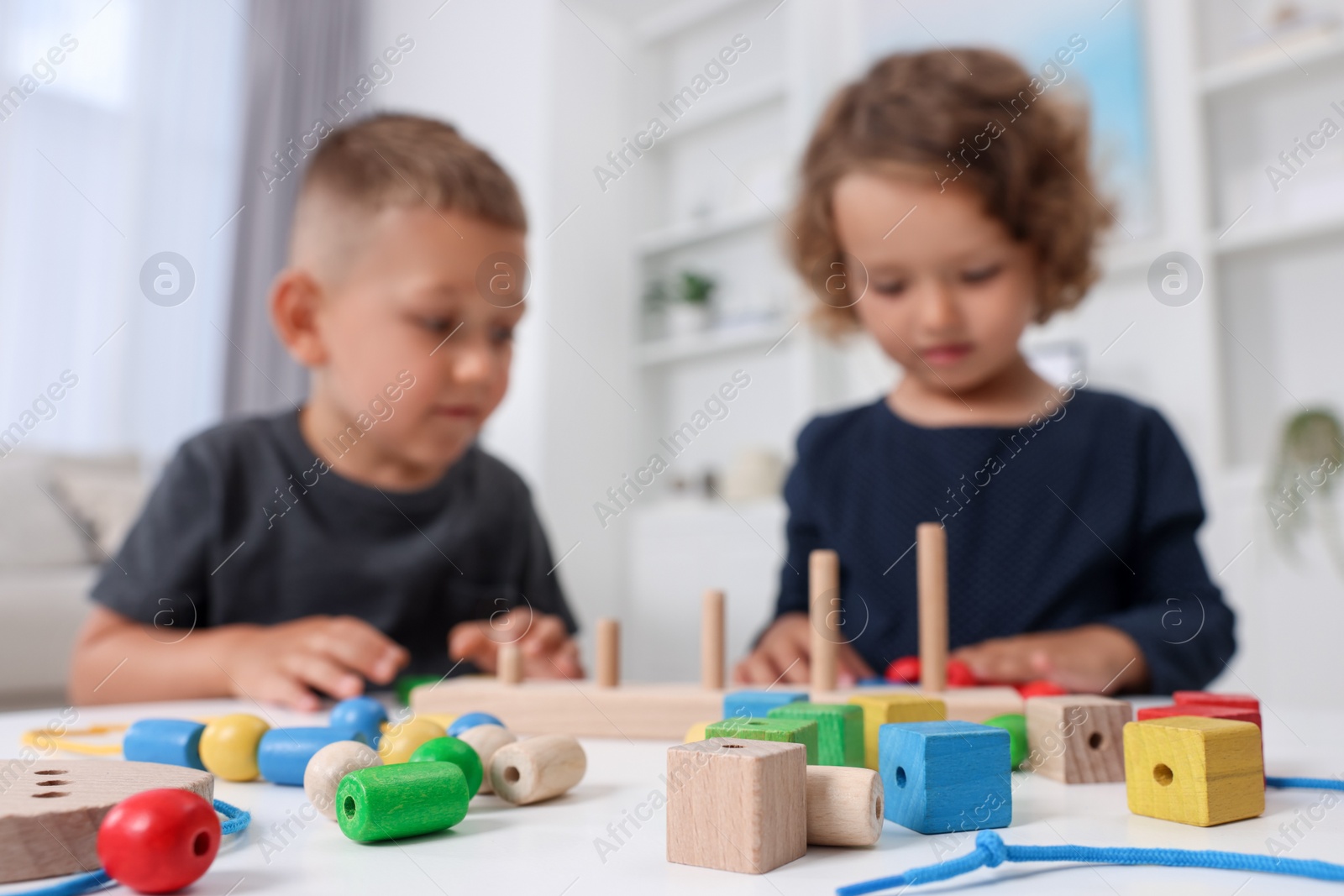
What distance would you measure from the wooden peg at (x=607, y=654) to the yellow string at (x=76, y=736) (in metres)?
0.29

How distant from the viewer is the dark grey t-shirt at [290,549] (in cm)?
101

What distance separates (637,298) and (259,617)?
2.29 meters

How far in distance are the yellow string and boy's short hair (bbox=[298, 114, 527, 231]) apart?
1.93 feet

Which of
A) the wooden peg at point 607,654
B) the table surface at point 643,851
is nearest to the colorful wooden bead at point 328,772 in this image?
the table surface at point 643,851

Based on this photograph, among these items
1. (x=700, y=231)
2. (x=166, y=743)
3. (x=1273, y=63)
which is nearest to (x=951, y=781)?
(x=166, y=743)

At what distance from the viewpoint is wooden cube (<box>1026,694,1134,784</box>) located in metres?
0.46

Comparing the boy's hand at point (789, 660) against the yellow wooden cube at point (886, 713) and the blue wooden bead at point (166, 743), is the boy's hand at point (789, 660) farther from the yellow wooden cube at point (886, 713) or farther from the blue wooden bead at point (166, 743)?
the blue wooden bead at point (166, 743)

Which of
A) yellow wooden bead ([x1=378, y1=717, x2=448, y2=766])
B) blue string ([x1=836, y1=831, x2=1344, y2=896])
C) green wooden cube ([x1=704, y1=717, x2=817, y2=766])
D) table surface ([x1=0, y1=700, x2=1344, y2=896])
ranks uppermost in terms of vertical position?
green wooden cube ([x1=704, y1=717, x2=817, y2=766])

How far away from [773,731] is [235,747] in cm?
28

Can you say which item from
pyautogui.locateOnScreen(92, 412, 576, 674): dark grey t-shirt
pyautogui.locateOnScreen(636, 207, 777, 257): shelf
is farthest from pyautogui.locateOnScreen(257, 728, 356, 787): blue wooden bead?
pyautogui.locateOnScreen(636, 207, 777, 257): shelf

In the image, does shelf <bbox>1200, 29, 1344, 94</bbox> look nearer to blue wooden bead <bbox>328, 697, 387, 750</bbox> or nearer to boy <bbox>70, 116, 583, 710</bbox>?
boy <bbox>70, 116, 583, 710</bbox>

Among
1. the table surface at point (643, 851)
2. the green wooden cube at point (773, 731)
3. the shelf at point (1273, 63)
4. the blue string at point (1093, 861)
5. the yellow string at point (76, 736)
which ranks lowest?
the yellow string at point (76, 736)

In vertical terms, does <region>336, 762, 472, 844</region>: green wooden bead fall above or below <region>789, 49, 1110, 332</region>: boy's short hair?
below

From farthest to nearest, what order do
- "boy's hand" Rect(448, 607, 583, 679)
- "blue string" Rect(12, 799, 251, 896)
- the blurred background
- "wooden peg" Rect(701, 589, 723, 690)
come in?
1. the blurred background
2. "boy's hand" Rect(448, 607, 583, 679)
3. "wooden peg" Rect(701, 589, 723, 690)
4. "blue string" Rect(12, 799, 251, 896)
